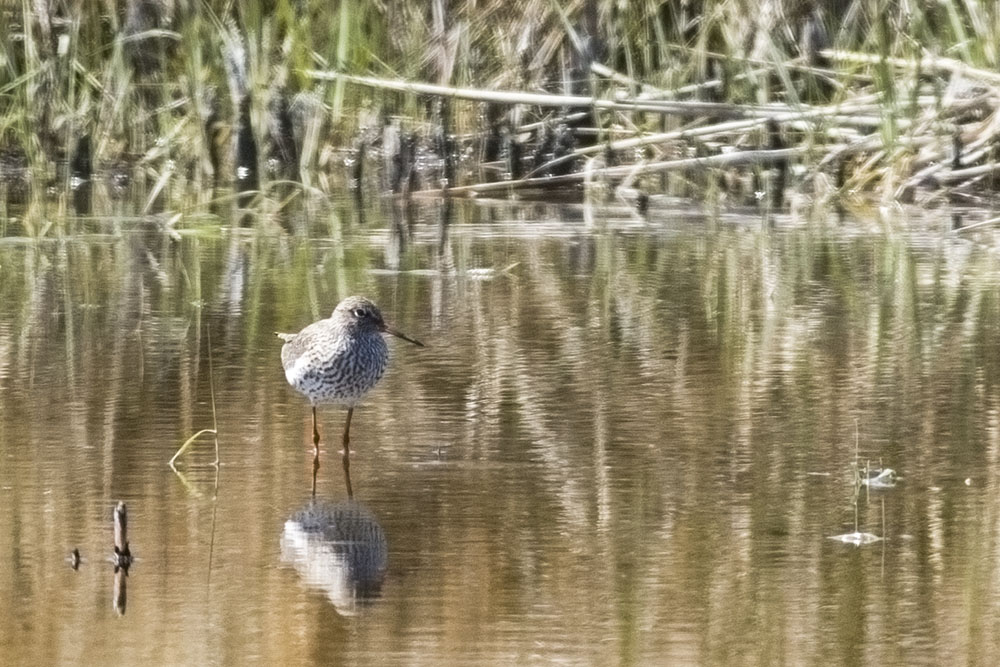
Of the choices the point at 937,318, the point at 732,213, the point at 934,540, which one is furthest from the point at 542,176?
the point at 934,540

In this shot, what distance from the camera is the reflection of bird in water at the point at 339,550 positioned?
14.5ft

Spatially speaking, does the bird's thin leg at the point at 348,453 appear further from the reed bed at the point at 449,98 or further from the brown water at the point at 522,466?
the reed bed at the point at 449,98

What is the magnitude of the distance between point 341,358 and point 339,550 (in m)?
1.32

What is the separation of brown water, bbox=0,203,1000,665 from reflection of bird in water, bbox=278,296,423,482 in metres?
0.14

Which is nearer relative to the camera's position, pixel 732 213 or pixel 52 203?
pixel 732 213

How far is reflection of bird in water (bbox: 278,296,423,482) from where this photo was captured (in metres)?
5.96

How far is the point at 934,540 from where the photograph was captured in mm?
4746

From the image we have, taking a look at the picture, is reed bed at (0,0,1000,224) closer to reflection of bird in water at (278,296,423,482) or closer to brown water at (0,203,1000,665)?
brown water at (0,203,1000,665)

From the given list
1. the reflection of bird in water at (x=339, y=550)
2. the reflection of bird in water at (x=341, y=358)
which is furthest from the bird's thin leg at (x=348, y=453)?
the reflection of bird in water at (x=339, y=550)

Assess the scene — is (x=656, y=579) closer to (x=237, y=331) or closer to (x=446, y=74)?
(x=237, y=331)

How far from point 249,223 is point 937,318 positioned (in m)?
4.72

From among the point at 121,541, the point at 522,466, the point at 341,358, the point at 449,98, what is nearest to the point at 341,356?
the point at 341,358

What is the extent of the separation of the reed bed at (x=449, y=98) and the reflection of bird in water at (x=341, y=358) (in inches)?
237

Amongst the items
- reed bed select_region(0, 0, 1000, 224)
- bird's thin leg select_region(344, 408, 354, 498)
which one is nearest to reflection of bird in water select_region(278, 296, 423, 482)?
bird's thin leg select_region(344, 408, 354, 498)
